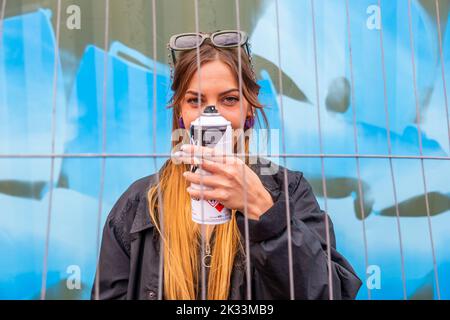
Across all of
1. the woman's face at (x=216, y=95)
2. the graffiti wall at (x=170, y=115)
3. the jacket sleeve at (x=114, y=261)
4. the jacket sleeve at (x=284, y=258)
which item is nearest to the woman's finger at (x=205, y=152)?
the jacket sleeve at (x=284, y=258)

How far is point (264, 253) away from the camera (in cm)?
76

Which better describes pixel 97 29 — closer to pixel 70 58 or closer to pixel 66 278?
pixel 70 58

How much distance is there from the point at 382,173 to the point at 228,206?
111cm

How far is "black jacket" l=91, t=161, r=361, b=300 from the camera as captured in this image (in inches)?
30.1

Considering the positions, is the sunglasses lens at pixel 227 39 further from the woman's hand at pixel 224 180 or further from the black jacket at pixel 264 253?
the woman's hand at pixel 224 180

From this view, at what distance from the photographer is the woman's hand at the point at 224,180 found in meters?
0.74

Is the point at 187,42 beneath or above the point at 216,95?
above

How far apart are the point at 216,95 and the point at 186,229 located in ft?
0.94

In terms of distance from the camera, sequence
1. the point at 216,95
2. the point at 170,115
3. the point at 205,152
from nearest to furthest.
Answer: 1. the point at 205,152
2. the point at 216,95
3. the point at 170,115

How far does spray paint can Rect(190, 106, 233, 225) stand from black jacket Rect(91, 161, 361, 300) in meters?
0.04

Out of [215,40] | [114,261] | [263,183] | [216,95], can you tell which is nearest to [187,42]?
[215,40]

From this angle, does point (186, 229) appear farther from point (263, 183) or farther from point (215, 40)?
point (215, 40)
